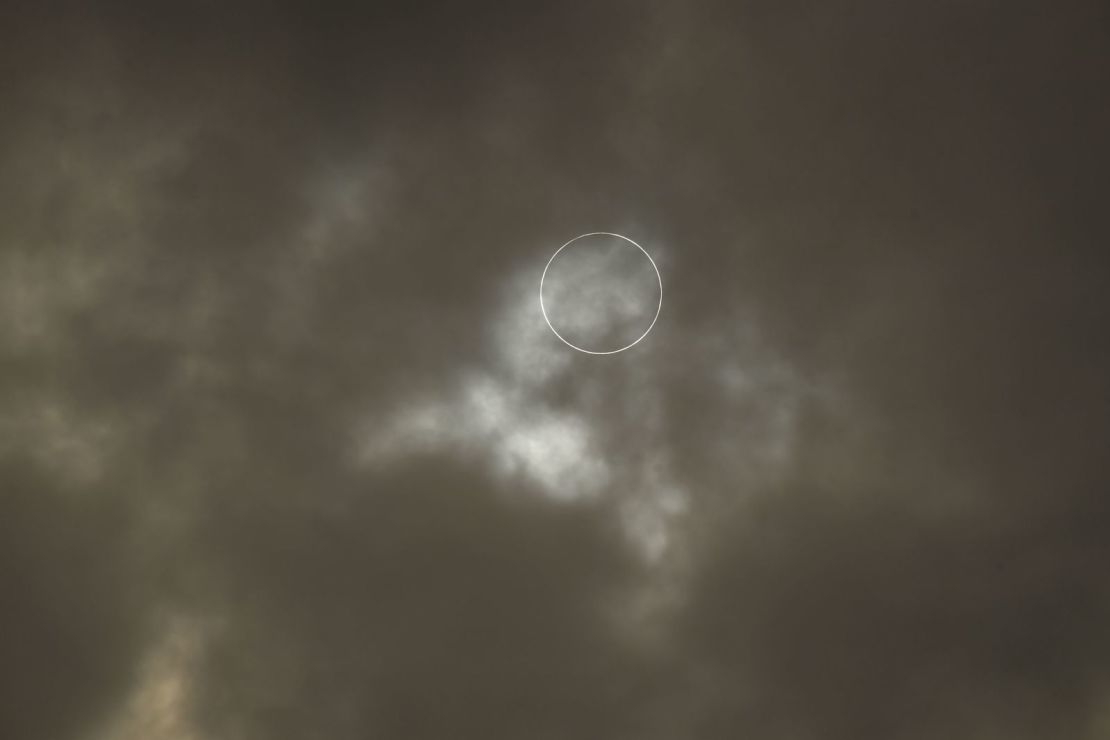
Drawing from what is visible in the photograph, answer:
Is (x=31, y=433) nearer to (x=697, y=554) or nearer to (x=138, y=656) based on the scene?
(x=138, y=656)

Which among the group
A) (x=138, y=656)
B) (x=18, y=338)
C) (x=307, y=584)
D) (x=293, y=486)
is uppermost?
(x=18, y=338)

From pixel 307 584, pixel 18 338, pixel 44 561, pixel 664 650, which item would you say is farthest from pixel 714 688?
pixel 18 338

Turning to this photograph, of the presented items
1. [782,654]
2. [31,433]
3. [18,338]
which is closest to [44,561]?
[31,433]

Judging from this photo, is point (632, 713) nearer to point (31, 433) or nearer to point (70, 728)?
point (70, 728)

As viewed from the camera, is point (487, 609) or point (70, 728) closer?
point (70, 728)

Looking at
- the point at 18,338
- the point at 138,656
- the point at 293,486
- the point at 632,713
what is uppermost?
the point at 18,338

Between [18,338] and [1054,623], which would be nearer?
[18,338]

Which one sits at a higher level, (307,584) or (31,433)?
(31,433)

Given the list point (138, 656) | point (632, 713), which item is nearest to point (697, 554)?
point (632, 713)

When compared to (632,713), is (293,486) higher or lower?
higher
